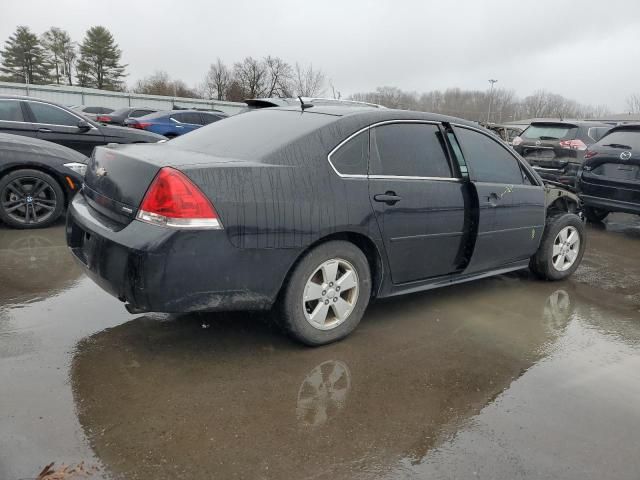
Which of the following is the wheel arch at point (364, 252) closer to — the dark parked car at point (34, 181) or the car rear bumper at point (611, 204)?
the dark parked car at point (34, 181)

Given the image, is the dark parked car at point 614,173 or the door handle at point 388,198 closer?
the door handle at point 388,198

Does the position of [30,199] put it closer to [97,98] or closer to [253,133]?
[253,133]

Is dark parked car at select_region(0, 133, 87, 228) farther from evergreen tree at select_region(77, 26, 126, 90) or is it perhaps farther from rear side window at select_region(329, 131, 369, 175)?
evergreen tree at select_region(77, 26, 126, 90)

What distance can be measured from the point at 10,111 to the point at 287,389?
23.5 feet

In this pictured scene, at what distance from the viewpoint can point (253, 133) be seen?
11.9 feet

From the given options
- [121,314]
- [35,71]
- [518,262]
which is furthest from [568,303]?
[35,71]

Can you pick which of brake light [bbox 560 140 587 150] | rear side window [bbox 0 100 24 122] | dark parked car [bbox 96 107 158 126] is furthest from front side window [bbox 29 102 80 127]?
dark parked car [bbox 96 107 158 126]

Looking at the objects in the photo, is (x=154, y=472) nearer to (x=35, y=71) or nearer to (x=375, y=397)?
(x=375, y=397)

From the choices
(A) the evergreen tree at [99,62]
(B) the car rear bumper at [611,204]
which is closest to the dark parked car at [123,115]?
(B) the car rear bumper at [611,204]

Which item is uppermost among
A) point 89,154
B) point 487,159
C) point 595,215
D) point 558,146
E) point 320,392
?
point 487,159

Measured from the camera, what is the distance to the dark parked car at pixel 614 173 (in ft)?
24.0

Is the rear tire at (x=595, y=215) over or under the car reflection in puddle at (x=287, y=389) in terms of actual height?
under

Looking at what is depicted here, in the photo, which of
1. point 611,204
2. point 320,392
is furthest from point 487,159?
point 611,204

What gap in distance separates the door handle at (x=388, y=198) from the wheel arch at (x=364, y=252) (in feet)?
0.86
